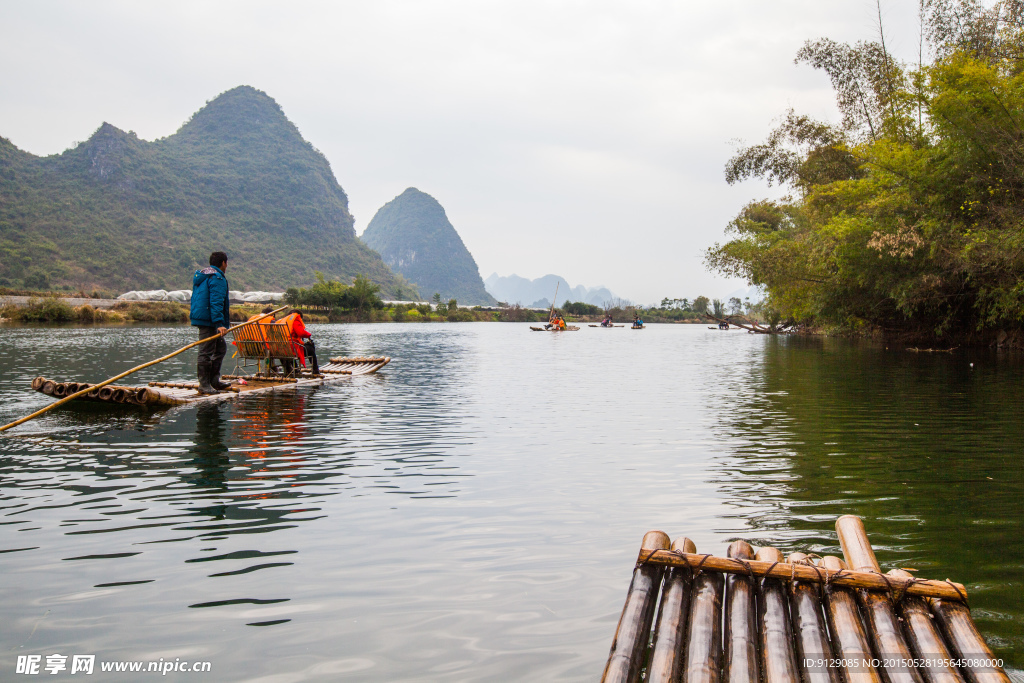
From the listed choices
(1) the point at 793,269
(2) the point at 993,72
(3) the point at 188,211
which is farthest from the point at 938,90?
(3) the point at 188,211

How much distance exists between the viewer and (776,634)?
2.94 meters

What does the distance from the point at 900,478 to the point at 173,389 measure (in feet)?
39.4

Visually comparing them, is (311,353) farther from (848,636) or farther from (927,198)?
(927,198)

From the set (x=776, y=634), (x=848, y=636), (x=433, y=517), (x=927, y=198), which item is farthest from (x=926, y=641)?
(x=927, y=198)

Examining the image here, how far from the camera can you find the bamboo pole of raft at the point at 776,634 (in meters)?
2.71

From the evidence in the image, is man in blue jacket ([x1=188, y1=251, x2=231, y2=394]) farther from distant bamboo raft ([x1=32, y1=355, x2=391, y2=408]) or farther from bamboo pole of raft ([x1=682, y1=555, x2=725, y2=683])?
bamboo pole of raft ([x1=682, y1=555, x2=725, y2=683])

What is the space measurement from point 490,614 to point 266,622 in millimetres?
1309

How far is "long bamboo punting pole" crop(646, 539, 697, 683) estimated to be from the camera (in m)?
2.76

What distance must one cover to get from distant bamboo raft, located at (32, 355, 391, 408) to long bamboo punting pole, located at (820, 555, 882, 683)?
10646 mm

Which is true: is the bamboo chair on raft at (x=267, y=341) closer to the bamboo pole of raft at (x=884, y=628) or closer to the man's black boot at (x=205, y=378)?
the man's black boot at (x=205, y=378)

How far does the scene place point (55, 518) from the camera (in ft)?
17.7

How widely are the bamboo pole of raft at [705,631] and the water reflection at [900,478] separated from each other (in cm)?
158

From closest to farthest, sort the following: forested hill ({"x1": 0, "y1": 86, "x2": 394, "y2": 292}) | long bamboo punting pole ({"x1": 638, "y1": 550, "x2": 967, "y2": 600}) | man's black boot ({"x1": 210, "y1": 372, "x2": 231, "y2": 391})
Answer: long bamboo punting pole ({"x1": 638, "y1": 550, "x2": 967, "y2": 600}) < man's black boot ({"x1": 210, "y1": 372, "x2": 231, "y2": 391}) < forested hill ({"x1": 0, "y1": 86, "x2": 394, "y2": 292})

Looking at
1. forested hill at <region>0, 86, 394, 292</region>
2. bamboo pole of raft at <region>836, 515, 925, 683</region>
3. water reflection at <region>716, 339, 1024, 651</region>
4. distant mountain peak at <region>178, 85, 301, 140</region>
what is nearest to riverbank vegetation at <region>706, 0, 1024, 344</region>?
water reflection at <region>716, 339, 1024, 651</region>
